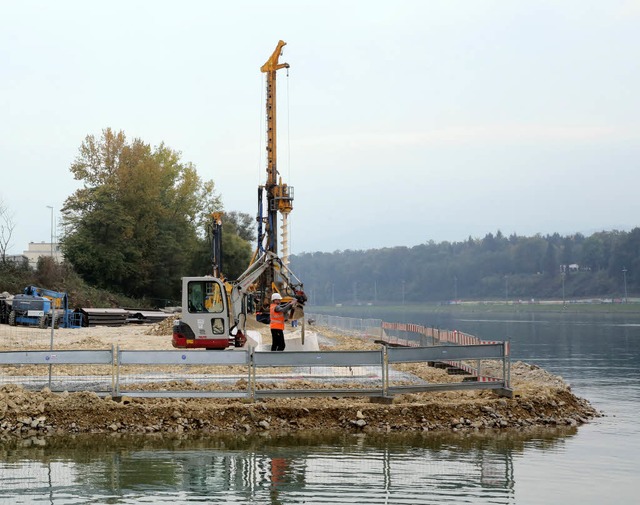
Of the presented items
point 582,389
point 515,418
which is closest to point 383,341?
point 582,389

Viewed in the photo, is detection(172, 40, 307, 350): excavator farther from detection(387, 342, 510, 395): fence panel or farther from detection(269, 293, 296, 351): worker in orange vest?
detection(387, 342, 510, 395): fence panel

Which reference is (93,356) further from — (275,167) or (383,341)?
(275,167)

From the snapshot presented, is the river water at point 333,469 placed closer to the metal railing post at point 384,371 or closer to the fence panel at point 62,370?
the metal railing post at point 384,371

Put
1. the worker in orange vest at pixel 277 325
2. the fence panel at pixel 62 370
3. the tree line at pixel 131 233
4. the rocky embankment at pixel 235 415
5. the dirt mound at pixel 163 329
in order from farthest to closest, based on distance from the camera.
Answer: the tree line at pixel 131 233, the dirt mound at pixel 163 329, the worker in orange vest at pixel 277 325, the fence panel at pixel 62 370, the rocky embankment at pixel 235 415

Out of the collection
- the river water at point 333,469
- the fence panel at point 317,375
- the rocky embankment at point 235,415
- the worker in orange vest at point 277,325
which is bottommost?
the river water at point 333,469

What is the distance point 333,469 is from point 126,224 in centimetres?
6827

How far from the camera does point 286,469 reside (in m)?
16.2

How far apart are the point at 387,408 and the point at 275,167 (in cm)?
3818

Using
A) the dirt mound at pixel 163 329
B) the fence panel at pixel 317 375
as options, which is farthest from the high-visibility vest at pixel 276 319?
the dirt mound at pixel 163 329

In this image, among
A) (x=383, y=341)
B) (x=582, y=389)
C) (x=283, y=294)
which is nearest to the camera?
(x=582, y=389)

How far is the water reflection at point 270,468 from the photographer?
47.1ft

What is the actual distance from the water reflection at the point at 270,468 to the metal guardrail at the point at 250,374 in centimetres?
140

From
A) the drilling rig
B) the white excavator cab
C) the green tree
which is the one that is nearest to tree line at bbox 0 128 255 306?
the green tree

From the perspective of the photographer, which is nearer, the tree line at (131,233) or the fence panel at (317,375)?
the fence panel at (317,375)
